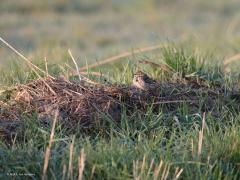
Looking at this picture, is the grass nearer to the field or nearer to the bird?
the field

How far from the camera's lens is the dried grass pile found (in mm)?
3779

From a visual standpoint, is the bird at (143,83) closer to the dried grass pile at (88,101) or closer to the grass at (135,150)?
the dried grass pile at (88,101)

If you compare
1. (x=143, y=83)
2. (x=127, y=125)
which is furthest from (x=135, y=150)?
(x=143, y=83)

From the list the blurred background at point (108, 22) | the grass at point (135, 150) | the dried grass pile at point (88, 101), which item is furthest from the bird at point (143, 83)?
the blurred background at point (108, 22)

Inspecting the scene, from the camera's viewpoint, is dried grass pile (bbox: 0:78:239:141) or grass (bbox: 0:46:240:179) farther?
dried grass pile (bbox: 0:78:239:141)

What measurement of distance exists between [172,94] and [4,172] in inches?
51.5

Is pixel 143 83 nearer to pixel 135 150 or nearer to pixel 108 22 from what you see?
pixel 135 150

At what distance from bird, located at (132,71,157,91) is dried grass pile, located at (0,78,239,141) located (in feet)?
0.12

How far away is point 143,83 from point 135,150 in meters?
0.88

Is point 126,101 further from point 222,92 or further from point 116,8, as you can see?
point 116,8

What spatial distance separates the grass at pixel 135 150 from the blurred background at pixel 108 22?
14.4 feet

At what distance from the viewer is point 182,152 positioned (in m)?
3.24

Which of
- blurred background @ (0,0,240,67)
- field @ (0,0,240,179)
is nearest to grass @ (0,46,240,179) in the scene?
field @ (0,0,240,179)

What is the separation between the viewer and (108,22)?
45.5 feet
